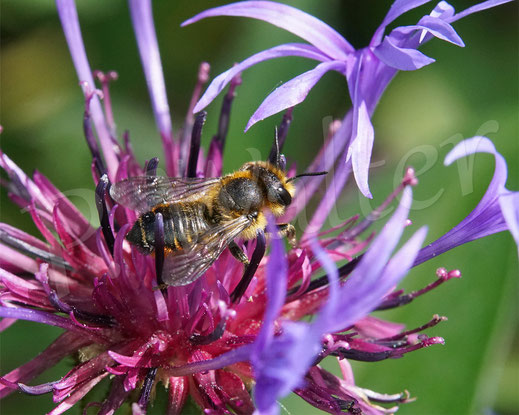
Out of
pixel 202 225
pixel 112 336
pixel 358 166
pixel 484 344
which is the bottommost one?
pixel 484 344

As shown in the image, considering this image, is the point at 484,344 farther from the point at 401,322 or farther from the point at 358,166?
the point at 358,166

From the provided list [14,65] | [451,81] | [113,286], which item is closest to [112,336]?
[113,286]

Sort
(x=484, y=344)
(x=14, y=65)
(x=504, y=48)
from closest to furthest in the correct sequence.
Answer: (x=484, y=344) → (x=14, y=65) → (x=504, y=48)

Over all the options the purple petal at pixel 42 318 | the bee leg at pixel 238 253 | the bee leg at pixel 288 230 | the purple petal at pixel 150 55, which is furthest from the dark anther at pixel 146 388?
the purple petal at pixel 150 55

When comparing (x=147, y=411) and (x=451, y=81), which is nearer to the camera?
(x=147, y=411)

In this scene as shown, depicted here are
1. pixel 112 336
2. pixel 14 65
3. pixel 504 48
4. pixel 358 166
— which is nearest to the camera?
pixel 358 166

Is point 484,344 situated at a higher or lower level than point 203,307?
lower

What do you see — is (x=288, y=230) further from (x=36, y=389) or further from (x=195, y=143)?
(x=36, y=389)

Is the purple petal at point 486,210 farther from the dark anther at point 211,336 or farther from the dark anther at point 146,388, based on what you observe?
the dark anther at point 146,388
